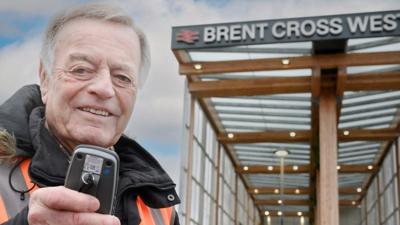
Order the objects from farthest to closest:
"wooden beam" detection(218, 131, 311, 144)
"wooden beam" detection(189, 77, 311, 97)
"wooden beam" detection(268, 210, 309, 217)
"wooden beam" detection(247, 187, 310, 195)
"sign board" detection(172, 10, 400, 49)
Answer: "wooden beam" detection(268, 210, 309, 217), "wooden beam" detection(247, 187, 310, 195), "wooden beam" detection(218, 131, 311, 144), "wooden beam" detection(189, 77, 311, 97), "sign board" detection(172, 10, 400, 49)

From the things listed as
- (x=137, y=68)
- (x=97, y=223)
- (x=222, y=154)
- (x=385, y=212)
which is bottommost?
(x=97, y=223)

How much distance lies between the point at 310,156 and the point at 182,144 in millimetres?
9943

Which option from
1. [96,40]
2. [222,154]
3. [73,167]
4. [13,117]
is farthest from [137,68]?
[222,154]

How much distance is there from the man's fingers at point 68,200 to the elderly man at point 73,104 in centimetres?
37

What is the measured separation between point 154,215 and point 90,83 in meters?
0.57

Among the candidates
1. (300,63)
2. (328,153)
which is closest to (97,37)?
(300,63)

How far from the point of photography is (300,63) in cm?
1576

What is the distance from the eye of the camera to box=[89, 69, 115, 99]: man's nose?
1373 millimetres

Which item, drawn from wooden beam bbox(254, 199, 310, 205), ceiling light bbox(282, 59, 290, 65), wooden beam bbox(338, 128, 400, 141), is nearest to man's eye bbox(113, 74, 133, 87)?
ceiling light bbox(282, 59, 290, 65)

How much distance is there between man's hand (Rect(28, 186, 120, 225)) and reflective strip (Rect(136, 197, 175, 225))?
2.35 feet

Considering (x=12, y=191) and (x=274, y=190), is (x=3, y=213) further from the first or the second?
(x=274, y=190)

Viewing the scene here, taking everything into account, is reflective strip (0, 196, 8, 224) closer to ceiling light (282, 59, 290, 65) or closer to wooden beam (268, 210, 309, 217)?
ceiling light (282, 59, 290, 65)

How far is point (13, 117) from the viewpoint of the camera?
1.45 metres

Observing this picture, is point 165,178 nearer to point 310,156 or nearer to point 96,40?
point 96,40
